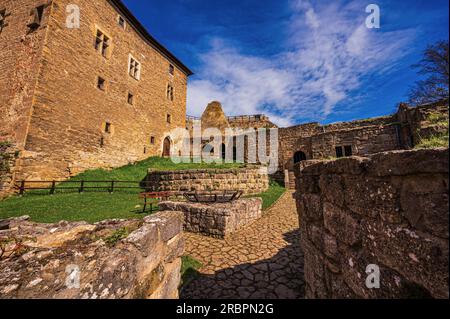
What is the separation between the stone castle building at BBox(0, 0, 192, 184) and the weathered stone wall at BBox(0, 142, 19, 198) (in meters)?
0.24

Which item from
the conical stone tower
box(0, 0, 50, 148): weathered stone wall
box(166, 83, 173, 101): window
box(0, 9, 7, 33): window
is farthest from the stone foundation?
the conical stone tower

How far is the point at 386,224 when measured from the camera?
1.30 meters

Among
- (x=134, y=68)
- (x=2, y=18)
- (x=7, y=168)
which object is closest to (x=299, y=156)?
Result: (x=134, y=68)

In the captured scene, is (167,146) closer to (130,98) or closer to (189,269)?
(130,98)

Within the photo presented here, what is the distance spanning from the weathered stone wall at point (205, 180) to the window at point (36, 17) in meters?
11.6

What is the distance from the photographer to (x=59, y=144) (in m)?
12.1

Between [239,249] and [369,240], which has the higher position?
[369,240]

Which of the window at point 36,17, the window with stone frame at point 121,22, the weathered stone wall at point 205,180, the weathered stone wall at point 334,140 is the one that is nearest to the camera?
the weathered stone wall at point 205,180

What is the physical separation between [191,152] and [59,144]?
51.5 ft

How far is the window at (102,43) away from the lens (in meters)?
15.2

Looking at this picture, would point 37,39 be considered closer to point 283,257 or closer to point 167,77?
point 167,77

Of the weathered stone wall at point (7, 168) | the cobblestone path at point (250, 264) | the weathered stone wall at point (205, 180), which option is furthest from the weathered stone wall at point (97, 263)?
the weathered stone wall at point (7, 168)

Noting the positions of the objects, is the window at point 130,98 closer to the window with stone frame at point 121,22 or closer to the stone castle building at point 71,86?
the stone castle building at point 71,86
